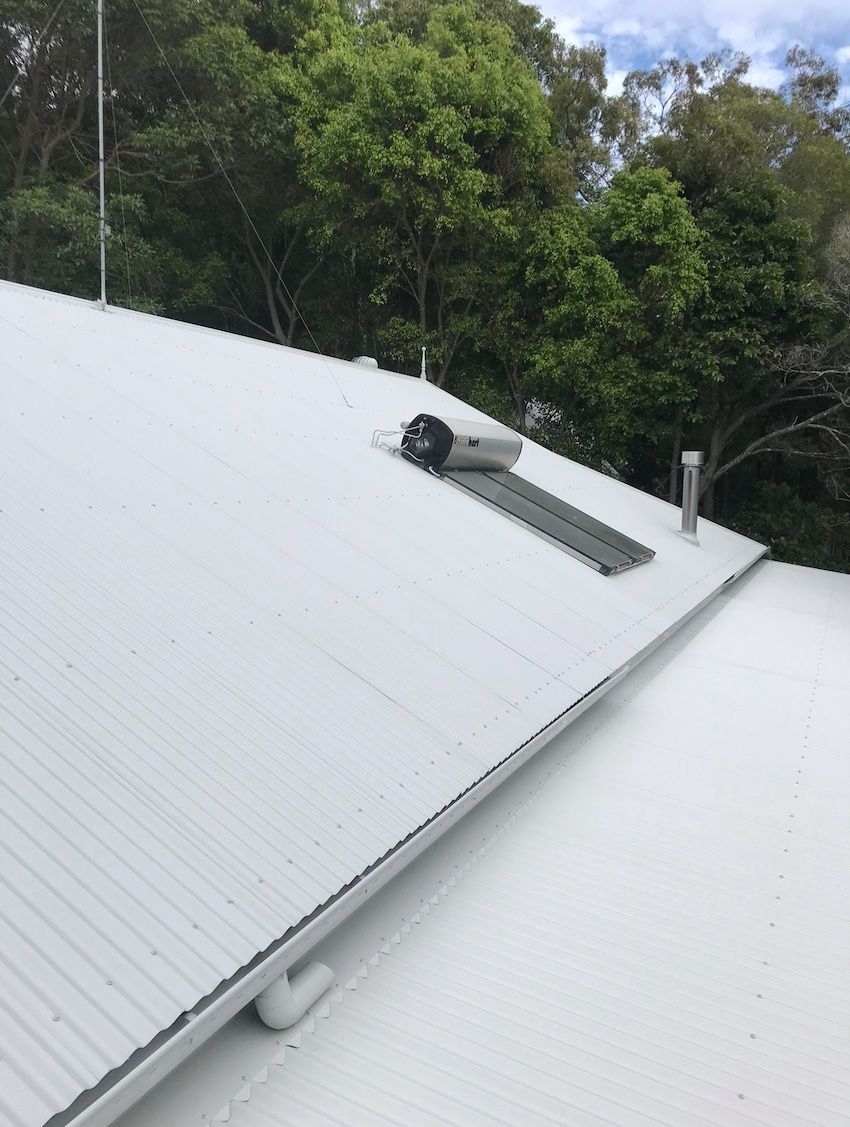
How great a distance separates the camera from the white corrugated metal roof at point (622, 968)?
1968 millimetres

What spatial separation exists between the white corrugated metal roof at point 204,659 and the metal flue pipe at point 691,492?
8.89ft

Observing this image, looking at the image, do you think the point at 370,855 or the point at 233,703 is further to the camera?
the point at 233,703

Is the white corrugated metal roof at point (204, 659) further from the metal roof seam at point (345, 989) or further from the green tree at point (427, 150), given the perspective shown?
the green tree at point (427, 150)

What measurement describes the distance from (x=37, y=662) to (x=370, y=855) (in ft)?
3.59

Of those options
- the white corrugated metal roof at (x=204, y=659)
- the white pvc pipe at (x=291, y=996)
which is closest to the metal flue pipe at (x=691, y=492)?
the white corrugated metal roof at (x=204, y=659)

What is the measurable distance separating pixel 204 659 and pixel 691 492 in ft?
21.7

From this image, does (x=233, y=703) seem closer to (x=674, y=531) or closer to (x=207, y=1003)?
(x=207, y=1003)

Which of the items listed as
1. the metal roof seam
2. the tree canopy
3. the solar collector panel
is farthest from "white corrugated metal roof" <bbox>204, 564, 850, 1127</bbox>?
the tree canopy

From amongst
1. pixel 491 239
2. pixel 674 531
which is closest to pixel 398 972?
pixel 674 531

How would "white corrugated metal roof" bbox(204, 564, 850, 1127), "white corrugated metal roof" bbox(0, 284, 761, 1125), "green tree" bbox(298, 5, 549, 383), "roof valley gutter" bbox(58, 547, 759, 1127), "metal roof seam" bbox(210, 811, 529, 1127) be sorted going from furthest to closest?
"green tree" bbox(298, 5, 549, 383), "white corrugated metal roof" bbox(204, 564, 850, 1127), "metal roof seam" bbox(210, 811, 529, 1127), "white corrugated metal roof" bbox(0, 284, 761, 1125), "roof valley gutter" bbox(58, 547, 759, 1127)

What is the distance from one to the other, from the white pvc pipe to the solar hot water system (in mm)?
3963

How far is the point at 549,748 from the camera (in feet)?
12.9

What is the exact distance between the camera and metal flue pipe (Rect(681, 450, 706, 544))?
8109 mm

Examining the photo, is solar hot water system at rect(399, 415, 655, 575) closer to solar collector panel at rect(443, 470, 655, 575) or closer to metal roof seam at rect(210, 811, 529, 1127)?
solar collector panel at rect(443, 470, 655, 575)
